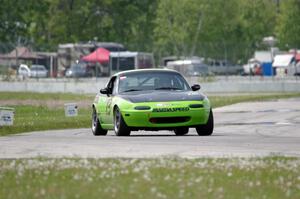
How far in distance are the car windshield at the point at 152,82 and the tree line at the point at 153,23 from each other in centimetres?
7250

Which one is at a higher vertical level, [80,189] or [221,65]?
[80,189]

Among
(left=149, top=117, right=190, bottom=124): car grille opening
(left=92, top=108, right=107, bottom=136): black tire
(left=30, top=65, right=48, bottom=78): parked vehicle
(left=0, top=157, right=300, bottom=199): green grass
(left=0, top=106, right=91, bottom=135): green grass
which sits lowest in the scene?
(left=30, top=65, right=48, bottom=78): parked vehicle

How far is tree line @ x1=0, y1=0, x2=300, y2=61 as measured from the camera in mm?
103312

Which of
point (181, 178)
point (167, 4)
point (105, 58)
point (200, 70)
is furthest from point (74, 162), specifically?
point (167, 4)

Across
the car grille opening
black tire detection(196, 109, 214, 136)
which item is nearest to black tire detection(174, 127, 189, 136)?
black tire detection(196, 109, 214, 136)

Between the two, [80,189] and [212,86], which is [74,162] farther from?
[212,86]

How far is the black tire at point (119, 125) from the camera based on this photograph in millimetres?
21969

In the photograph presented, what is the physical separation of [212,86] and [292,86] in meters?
4.68

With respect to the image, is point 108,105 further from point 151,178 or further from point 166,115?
point 151,178

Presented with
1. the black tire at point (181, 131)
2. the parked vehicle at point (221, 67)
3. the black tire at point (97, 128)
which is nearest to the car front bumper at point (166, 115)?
the black tire at point (181, 131)

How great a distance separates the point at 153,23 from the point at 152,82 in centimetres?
8835

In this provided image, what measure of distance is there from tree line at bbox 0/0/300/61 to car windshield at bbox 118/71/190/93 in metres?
72.5

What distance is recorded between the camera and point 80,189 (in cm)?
1170

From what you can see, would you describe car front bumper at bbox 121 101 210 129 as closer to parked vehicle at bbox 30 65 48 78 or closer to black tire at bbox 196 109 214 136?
black tire at bbox 196 109 214 136
